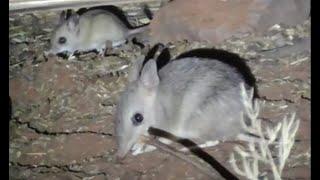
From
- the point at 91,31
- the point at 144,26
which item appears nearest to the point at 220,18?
the point at 144,26

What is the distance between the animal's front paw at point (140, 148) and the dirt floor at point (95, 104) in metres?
0.01

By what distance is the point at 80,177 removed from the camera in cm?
181

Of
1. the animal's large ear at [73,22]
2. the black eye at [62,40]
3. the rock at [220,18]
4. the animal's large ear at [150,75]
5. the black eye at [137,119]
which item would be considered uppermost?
the rock at [220,18]

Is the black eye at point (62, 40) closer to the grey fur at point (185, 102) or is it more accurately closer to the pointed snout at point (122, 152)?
the grey fur at point (185, 102)

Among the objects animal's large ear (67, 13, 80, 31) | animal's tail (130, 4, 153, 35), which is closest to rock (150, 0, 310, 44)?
animal's tail (130, 4, 153, 35)

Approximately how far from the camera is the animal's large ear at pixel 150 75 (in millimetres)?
1836

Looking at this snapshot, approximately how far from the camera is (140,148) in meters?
1.85

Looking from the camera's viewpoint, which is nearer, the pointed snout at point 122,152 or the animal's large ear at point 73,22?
the pointed snout at point 122,152

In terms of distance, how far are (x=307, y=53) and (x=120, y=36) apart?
1.55 feet

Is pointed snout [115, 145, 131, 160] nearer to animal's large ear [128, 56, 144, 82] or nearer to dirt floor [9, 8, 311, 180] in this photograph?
dirt floor [9, 8, 311, 180]

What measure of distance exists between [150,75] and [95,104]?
0.15 m

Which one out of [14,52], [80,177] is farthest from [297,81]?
[14,52]

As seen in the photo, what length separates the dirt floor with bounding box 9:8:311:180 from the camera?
1.82 m

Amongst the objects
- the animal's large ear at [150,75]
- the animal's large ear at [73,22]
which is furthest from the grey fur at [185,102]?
the animal's large ear at [73,22]
